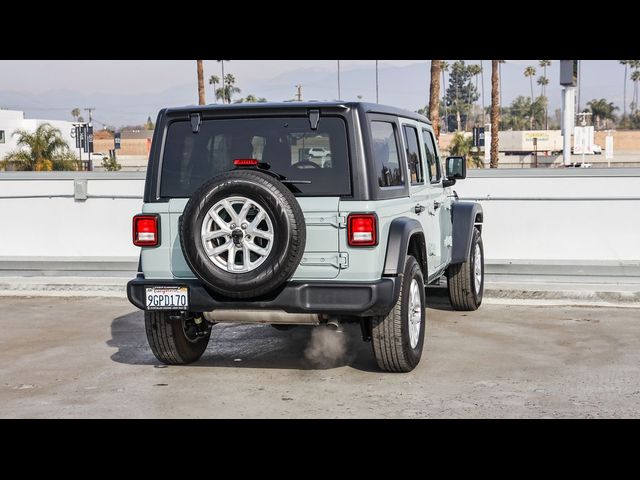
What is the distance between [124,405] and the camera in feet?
21.3

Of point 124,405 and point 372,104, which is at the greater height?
point 372,104

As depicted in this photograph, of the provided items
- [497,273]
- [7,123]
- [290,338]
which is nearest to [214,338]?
[290,338]

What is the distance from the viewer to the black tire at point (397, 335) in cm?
709

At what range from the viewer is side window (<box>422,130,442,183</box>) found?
8930 millimetres

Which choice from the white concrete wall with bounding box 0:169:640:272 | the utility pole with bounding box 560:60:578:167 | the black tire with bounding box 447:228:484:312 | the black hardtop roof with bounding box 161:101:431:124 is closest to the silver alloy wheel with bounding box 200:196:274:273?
the black hardtop roof with bounding box 161:101:431:124

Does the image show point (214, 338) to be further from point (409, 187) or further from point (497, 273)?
point (497, 273)

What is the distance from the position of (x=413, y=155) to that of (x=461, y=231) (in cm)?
179

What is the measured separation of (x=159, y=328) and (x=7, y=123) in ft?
317

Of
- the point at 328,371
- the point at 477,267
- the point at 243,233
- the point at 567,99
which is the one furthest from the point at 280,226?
the point at 567,99

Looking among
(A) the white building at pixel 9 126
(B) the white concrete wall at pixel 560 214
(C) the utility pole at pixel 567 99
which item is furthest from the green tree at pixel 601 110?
(B) the white concrete wall at pixel 560 214

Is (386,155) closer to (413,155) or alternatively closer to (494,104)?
(413,155)

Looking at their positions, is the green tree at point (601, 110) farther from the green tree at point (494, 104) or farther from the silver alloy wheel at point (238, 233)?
the silver alloy wheel at point (238, 233)

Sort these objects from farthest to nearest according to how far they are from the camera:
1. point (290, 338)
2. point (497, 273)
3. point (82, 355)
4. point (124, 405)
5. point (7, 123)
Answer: point (7, 123) → point (497, 273) → point (290, 338) → point (82, 355) → point (124, 405)

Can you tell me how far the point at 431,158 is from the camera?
912 cm
